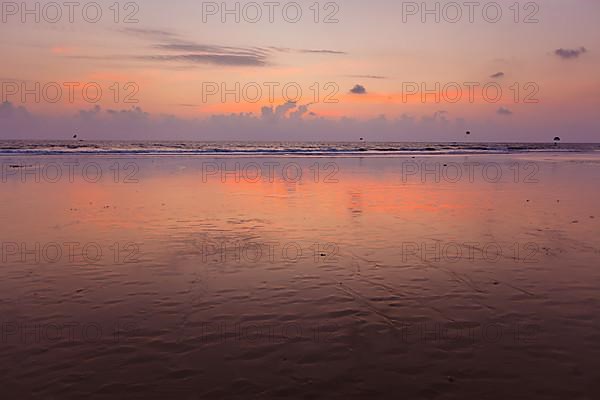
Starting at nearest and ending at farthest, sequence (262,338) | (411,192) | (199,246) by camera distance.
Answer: (262,338), (199,246), (411,192)

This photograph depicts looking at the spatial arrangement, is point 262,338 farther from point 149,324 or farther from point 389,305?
point 389,305

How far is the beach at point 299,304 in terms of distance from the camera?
5121 millimetres

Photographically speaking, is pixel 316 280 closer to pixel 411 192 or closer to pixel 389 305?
pixel 389 305

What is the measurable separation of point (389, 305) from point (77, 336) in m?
4.68

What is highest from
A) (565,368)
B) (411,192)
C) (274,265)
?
(411,192)

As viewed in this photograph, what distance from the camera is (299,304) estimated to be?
24.1 ft

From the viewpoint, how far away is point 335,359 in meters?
5.55

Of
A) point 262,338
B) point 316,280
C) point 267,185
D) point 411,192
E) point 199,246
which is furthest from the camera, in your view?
point 267,185

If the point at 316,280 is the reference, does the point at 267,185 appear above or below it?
above

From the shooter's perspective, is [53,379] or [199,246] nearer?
[53,379]

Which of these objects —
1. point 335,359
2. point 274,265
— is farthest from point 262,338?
point 274,265

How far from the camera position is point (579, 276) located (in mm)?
8805

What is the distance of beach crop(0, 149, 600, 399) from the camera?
5.12m

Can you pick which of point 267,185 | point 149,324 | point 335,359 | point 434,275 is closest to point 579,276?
point 434,275
